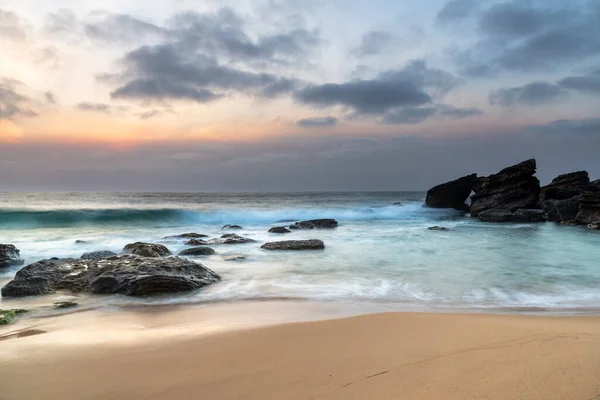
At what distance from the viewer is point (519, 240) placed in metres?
15.8

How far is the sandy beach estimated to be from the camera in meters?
2.77

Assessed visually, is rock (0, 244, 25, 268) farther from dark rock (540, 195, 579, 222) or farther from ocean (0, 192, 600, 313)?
dark rock (540, 195, 579, 222)

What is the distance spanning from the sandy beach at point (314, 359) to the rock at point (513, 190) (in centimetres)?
2649

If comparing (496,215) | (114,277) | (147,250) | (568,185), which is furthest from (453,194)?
(114,277)

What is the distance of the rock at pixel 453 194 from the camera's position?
38278mm

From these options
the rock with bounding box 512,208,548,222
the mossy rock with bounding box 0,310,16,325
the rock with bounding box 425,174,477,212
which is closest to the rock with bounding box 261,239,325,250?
the mossy rock with bounding box 0,310,16,325

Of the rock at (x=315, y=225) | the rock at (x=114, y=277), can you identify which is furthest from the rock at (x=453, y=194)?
the rock at (x=114, y=277)

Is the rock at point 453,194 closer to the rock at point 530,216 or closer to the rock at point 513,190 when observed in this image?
the rock at point 513,190

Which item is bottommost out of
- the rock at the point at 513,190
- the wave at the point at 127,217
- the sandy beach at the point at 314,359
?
the wave at the point at 127,217

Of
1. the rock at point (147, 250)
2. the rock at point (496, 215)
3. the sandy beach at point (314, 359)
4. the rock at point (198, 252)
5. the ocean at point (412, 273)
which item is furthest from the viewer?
the rock at point (496, 215)

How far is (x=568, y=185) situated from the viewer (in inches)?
1192

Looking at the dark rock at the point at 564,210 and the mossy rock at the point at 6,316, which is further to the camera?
the dark rock at the point at 564,210

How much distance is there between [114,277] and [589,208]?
25.2 m

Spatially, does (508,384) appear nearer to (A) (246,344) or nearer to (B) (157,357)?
(A) (246,344)
